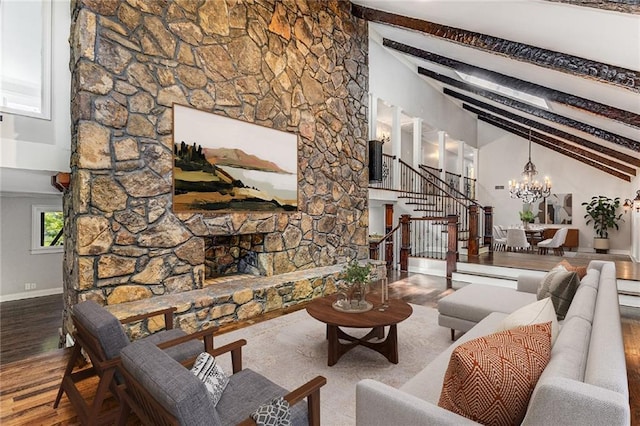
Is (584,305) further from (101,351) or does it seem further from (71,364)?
(71,364)

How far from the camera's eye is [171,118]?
3.77m

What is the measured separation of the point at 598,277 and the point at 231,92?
14.5 feet

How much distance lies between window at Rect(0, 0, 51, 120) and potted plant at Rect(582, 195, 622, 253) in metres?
13.6

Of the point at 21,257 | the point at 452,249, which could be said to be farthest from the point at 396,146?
the point at 21,257

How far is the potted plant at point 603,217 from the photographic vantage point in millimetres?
10102

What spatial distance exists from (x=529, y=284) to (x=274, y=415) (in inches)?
137

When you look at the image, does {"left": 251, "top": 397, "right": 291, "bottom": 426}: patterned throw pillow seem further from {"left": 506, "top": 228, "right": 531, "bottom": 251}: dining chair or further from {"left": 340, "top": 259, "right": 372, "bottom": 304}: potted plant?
{"left": 506, "top": 228, "right": 531, "bottom": 251}: dining chair

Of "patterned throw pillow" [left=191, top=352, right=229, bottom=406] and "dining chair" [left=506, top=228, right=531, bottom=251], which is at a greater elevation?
"dining chair" [left=506, top=228, right=531, bottom=251]

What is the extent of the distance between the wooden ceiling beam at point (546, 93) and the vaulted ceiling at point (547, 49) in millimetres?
13

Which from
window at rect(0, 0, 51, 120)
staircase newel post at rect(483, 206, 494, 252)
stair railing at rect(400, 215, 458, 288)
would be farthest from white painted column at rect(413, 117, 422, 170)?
window at rect(0, 0, 51, 120)

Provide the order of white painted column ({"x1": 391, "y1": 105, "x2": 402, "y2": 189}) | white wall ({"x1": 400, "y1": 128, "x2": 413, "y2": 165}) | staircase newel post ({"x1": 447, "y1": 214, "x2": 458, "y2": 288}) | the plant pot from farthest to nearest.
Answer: white wall ({"x1": 400, "y1": 128, "x2": 413, "y2": 165}) < the plant pot < white painted column ({"x1": 391, "y1": 105, "x2": 402, "y2": 189}) < staircase newel post ({"x1": 447, "y1": 214, "x2": 458, "y2": 288})

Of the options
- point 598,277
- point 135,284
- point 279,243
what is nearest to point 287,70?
point 279,243

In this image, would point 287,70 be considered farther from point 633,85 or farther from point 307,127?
point 633,85

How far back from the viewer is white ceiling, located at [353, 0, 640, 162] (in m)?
2.96
